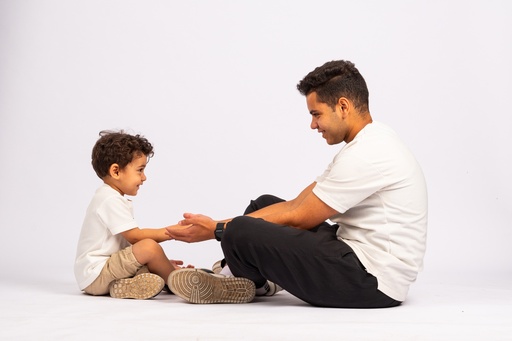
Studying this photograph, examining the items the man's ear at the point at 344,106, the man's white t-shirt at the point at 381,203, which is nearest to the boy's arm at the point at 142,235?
the man's white t-shirt at the point at 381,203

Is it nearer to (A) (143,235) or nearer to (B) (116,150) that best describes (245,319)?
(A) (143,235)

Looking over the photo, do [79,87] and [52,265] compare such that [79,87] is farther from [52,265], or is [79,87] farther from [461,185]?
[461,185]

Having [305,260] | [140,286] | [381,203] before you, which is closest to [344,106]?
[381,203]

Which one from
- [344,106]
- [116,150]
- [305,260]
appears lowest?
[305,260]

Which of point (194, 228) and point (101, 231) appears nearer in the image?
point (194, 228)

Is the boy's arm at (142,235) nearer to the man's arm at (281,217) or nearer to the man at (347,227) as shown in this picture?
the man's arm at (281,217)

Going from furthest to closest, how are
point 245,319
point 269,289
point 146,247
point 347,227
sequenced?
point 269,289, point 146,247, point 347,227, point 245,319

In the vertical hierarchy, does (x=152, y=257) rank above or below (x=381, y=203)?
below

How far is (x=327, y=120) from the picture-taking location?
3.68m

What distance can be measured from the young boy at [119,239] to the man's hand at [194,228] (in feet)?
0.49

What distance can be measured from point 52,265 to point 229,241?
207 cm

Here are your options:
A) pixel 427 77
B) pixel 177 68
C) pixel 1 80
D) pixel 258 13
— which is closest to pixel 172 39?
pixel 177 68

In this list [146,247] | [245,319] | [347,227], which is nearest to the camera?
[245,319]

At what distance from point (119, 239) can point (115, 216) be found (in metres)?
0.18
